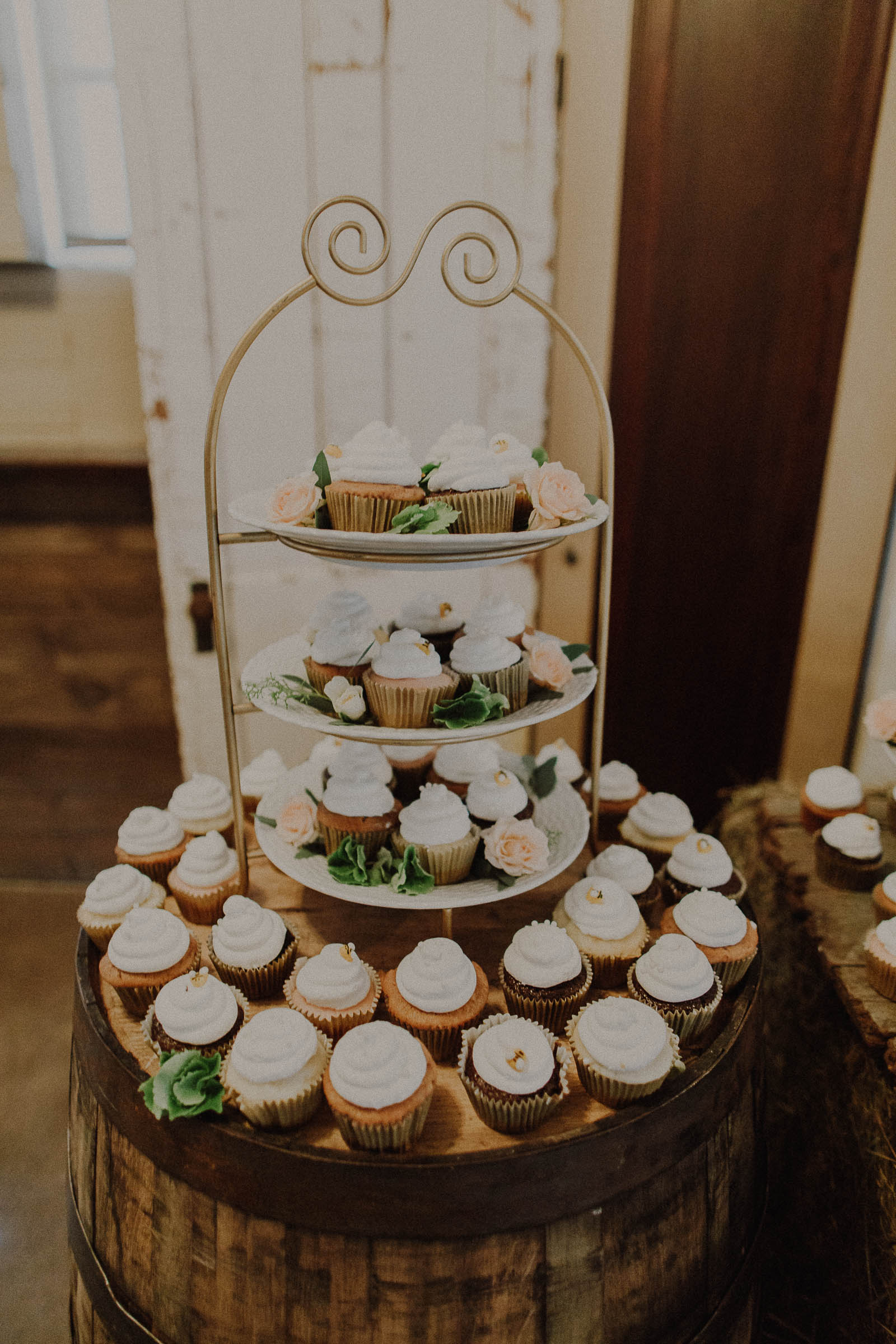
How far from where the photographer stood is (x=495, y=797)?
62.6 inches

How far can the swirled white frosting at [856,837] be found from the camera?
1.84 meters

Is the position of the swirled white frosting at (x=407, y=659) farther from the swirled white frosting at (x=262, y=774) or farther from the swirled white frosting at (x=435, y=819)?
the swirled white frosting at (x=262, y=774)

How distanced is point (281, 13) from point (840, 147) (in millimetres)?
1458

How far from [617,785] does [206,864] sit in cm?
93

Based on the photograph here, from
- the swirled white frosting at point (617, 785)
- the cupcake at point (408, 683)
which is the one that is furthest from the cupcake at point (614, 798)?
the cupcake at point (408, 683)

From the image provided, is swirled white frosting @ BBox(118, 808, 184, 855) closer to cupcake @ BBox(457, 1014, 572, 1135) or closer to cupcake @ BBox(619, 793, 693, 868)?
cupcake @ BBox(457, 1014, 572, 1135)

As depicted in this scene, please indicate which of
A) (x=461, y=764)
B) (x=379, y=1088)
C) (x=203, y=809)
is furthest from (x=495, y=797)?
(x=203, y=809)

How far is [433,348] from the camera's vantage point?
2.23 meters

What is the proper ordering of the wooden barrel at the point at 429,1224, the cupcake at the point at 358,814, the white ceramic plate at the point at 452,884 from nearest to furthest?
1. the wooden barrel at the point at 429,1224
2. the white ceramic plate at the point at 452,884
3. the cupcake at the point at 358,814

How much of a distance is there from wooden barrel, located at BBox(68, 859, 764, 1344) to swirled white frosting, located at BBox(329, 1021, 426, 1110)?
0.25 ft

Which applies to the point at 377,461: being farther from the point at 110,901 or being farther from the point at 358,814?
the point at 110,901

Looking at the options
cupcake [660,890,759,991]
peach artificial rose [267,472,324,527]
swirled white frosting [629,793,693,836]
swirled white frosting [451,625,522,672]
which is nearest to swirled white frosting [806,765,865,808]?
swirled white frosting [629,793,693,836]

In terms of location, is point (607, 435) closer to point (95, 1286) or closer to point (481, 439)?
point (481, 439)

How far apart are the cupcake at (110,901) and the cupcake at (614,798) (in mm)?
991
